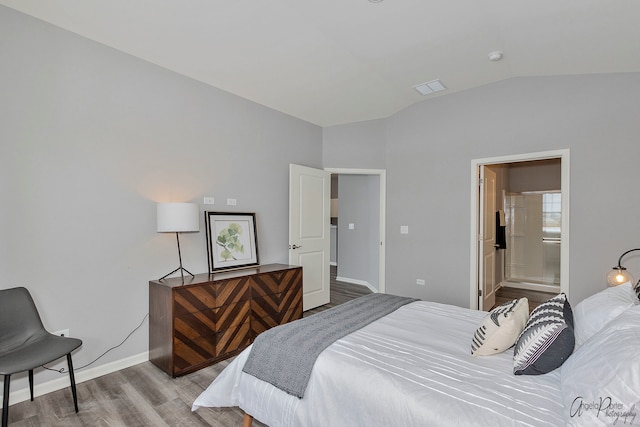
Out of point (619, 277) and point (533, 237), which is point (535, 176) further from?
point (619, 277)

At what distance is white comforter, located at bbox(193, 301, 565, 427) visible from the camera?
1270 mm

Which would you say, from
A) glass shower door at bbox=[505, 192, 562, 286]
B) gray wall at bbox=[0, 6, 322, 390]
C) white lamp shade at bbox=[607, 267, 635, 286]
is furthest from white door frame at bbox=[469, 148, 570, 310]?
gray wall at bbox=[0, 6, 322, 390]

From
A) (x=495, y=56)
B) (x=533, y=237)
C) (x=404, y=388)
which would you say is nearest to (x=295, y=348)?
(x=404, y=388)

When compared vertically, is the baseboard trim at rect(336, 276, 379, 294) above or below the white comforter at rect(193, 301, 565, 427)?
below

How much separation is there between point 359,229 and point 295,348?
15.1 feet

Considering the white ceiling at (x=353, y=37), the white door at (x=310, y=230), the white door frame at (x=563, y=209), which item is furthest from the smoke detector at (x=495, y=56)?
the white door at (x=310, y=230)

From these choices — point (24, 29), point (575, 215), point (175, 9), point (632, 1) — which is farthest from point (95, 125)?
point (575, 215)

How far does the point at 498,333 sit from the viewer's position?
66.2 inches

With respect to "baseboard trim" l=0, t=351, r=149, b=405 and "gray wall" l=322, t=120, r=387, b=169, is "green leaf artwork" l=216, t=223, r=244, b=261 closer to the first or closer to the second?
"baseboard trim" l=0, t=351, r=149, b=405

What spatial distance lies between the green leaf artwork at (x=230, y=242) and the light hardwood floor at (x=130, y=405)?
1228 mm

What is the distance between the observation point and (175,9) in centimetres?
236

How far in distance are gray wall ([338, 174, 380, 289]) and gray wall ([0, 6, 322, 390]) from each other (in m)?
3.07

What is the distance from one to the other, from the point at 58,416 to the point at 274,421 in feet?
5.18

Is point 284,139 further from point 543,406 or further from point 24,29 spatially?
point 543,406
